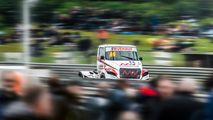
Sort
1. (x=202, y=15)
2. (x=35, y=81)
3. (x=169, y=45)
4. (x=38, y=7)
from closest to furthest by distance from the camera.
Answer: (x=35, y=81)
(x=169, y=45)
(x=202, y=15)
(x=38, y=7)

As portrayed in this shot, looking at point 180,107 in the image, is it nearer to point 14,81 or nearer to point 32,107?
point 14,81

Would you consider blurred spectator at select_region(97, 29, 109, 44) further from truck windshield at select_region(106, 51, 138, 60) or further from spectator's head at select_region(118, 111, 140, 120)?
spectator's head at select_region(118, 111, 140, 120)

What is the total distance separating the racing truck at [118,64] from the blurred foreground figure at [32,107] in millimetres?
14073

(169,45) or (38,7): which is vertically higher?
(38,7)

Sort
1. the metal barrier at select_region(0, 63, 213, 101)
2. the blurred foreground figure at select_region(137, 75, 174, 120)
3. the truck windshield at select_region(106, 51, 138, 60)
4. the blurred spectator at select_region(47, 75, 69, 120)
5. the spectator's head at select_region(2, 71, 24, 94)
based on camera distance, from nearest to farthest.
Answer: the blurred spectator at select_region(47, 75, 69, 120)
the spectator's head at select_region(2, 71, 24, 94)
the blurred foreground figure at select_region(137, 75, 174, 120)
the truck windshield at select_region(106, 51, 138, 60)
the metal barrier at select_region(0, 63, 213, 101)

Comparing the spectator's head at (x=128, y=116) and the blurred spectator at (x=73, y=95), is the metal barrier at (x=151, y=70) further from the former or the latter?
the spectator's head at (x=128, y=116)

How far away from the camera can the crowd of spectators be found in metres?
4.10

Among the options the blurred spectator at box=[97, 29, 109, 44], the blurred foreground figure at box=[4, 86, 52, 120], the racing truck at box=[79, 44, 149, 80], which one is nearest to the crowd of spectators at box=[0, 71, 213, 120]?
the blurred foreground figure at box=[4, 86, 52, 120]

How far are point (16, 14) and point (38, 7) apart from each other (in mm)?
1232

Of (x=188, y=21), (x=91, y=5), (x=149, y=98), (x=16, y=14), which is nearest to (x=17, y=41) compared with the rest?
(x=16, y=14)

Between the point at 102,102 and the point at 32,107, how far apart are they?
4.76 feet

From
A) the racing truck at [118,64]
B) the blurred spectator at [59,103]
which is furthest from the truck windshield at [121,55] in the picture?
the blurred spectator at [59,103]

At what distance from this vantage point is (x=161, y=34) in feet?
80.7

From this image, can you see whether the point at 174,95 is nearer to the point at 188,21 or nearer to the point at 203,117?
the point at 203,117
